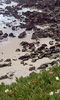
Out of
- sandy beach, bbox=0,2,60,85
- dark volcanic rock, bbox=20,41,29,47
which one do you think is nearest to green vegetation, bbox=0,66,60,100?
sandy beach, bbox=0,2,60,85

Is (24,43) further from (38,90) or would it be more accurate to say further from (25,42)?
(38,90)

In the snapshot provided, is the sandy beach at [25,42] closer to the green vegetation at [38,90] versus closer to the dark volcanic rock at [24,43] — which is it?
the dark volcanic rock at [24,43]

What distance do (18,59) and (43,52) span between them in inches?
48.5

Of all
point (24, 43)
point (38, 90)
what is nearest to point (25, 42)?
point (24, 43)

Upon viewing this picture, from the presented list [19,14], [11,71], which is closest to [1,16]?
[19,14]

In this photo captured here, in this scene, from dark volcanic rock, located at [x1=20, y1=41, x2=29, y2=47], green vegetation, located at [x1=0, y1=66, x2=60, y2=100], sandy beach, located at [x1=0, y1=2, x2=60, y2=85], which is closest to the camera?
green vegetation, located at [x1=0, y1=66, x2=60, y2=100]

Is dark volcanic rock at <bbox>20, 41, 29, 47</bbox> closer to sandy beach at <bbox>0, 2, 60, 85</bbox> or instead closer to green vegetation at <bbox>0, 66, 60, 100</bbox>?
sandy beach at <bbox>0, 2, 60, 85</bbox>

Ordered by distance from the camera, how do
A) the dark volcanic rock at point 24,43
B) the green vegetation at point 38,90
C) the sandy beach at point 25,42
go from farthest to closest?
1. the dark volcanic rock at point 24,43
2. the sandy beach at point 25,42
3. the green vegetation at point 38,90

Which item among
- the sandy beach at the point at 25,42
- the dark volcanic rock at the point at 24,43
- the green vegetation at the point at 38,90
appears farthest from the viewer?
the dark volcanic rock at the point at 24,43

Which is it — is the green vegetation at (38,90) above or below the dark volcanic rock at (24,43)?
above

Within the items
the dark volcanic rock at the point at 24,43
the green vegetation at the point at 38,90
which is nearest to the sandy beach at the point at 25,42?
the dark volcanic rock at the point at 24,43

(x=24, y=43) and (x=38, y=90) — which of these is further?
(x=24, y=43)

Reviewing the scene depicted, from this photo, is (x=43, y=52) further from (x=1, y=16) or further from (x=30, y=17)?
(x=1, y=16)

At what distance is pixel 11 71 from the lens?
12969 millimetres
